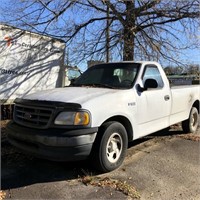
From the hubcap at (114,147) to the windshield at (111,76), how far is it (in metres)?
1.04

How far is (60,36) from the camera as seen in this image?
12.9 m

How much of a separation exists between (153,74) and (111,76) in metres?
0.94

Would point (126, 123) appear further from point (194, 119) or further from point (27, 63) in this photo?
point (27, 63)

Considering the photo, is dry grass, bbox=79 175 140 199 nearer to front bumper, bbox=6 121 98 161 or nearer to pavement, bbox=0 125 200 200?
pavement, bbox=0 125 200 200

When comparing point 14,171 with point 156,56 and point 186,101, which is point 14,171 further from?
point 156,56

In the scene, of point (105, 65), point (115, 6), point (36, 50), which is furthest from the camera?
point (115, 6)

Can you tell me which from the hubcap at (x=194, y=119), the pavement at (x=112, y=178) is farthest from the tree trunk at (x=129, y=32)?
the pavement at (x=112, y=178)

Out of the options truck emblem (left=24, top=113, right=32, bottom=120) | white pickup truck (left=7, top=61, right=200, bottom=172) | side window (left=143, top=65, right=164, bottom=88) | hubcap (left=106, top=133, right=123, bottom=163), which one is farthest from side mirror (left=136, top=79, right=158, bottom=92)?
truck emblem (left=24, top=113, right=32, bottom=120)

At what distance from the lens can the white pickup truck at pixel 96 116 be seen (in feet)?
15.0

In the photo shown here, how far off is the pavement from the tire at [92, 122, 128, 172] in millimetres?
158

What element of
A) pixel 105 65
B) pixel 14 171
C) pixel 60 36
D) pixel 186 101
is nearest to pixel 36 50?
pixel 60 36

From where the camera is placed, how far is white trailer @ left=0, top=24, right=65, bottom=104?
9.25 m

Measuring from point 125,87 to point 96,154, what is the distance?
4.98 feet

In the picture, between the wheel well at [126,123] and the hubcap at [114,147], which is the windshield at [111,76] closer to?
the wheel well at [126,123]
